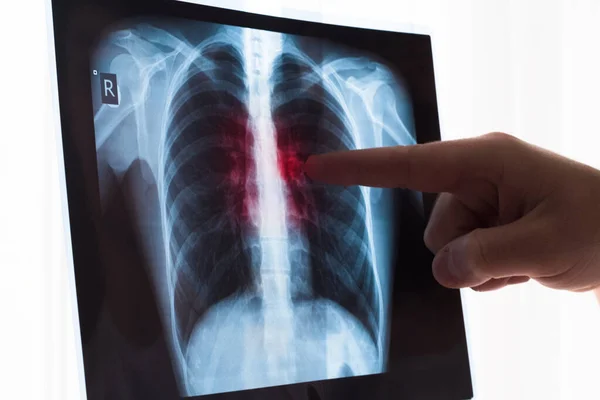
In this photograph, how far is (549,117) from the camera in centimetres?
134

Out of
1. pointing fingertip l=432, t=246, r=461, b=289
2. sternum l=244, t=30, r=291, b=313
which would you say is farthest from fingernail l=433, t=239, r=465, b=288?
sternum l=244, t=30, r=291, b=313

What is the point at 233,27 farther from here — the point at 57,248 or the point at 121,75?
the point at 57,248

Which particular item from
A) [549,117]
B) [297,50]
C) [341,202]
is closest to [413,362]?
[341,202]

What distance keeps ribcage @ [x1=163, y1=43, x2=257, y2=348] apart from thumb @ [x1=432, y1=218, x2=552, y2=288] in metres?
0.26

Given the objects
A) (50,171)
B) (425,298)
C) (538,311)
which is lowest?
(538,311)

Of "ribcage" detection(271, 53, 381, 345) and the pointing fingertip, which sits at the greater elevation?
"ribcage" detection(271, 53, 381, 345)

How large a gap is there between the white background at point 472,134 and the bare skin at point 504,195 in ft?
0.75

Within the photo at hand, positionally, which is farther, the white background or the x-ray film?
the white background

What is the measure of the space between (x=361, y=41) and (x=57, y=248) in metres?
0.52

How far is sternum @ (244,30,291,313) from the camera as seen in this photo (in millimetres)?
767

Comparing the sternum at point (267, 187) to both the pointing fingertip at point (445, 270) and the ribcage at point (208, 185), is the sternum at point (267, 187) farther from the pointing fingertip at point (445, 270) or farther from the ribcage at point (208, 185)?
the pointing fingertip at point (445, 270)

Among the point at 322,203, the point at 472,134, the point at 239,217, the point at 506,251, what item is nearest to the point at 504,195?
the point at 506,251

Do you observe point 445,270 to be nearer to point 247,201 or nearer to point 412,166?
point 412,166

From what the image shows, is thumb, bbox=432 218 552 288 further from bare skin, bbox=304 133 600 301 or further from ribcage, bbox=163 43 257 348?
ribcage, bbox=163 43 257 348
